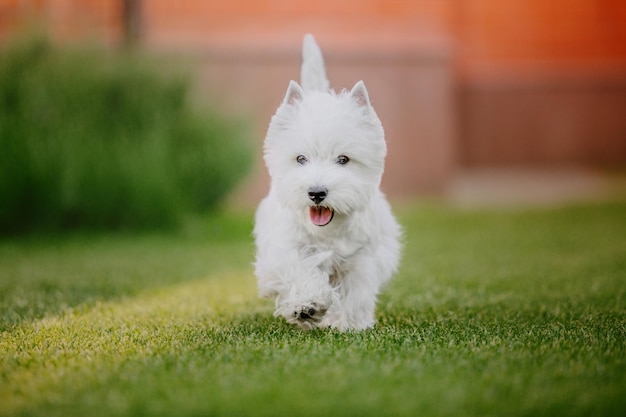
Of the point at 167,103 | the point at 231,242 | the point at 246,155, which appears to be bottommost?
the point at 231,242

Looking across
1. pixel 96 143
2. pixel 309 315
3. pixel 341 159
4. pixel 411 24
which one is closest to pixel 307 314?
pixel 309 315

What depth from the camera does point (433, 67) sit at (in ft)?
49.1

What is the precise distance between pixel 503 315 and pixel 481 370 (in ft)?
5.01

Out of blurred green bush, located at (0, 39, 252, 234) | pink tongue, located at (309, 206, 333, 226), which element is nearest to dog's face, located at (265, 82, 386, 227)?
pink tongue, located at (309, 206, 333, 226)

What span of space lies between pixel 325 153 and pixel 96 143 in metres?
5.85

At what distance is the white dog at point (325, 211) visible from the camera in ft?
14.3

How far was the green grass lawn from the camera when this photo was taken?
3.15m

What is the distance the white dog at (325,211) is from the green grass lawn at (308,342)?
195mm

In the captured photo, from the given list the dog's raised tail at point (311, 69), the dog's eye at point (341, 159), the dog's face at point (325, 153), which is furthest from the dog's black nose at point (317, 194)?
the dog's raised tail at point (311, 69)

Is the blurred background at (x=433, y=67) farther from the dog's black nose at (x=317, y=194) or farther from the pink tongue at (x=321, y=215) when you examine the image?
the dog's black nose at (x=317, y=194)

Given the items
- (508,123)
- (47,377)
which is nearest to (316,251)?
(47,377)

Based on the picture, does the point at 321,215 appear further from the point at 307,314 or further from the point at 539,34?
the point at 539,34

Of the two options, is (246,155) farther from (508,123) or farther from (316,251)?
(508,123)

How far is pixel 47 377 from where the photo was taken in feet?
11.5
